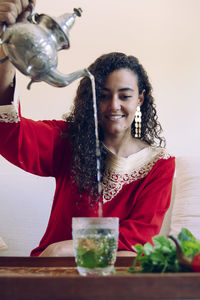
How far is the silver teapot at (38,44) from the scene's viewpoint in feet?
3.09

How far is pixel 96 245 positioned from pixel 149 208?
0.81 m

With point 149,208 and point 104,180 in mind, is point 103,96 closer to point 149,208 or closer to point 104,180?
point 104,180

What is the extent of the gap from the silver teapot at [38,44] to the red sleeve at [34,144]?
45cm

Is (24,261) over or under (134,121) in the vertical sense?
under

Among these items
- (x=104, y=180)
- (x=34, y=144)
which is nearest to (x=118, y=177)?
(x=104, y=180)

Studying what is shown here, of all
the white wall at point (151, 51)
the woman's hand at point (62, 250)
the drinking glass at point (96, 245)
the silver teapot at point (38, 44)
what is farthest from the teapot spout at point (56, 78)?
the white wall at point (151, 51)

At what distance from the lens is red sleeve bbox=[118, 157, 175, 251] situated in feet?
4.74

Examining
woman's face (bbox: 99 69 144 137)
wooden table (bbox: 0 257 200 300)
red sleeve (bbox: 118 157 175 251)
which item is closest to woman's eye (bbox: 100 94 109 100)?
woman's face (bbox: 99 69 144 137)

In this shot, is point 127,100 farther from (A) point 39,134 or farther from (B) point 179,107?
(B) point 179,107

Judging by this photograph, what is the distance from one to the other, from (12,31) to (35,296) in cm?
62

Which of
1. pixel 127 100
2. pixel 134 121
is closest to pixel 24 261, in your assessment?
pixel 127 100

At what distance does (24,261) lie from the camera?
3.48 feet

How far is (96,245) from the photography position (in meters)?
0.78

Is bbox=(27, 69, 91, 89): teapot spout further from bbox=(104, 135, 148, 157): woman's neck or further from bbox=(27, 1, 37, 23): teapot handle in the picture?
bbox=(104, 135, 148, 157): woman's neck
